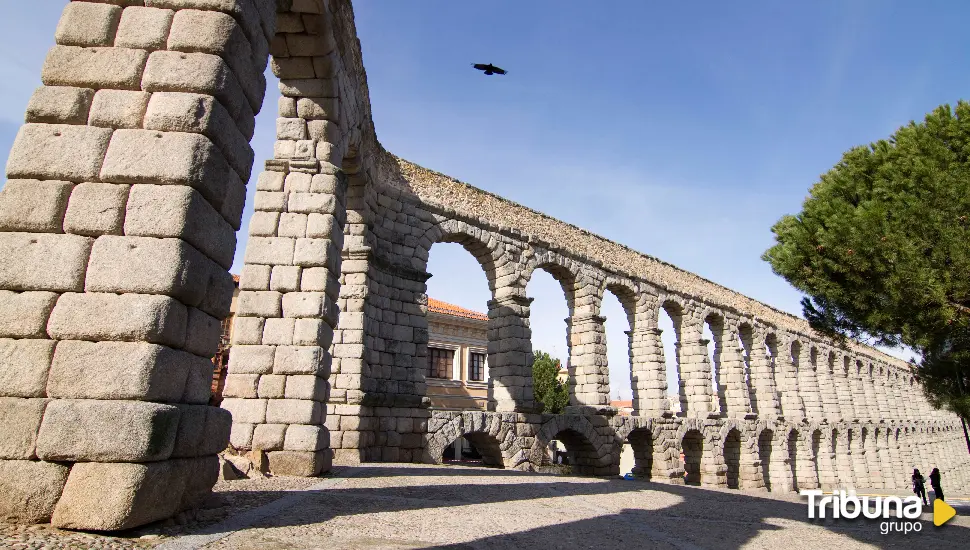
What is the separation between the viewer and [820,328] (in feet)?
38.4

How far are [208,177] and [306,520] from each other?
2.47 metres

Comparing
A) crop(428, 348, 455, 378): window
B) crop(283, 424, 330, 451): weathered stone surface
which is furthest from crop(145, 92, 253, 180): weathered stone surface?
crop(428, 348, 455, 378): window

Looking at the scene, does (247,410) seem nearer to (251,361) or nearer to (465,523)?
(251,361)

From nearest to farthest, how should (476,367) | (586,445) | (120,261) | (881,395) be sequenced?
(120,261)
(586,445)
(476,367)
(881,395)

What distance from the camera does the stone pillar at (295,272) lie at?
6.41 meters

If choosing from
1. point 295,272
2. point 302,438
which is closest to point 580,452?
point 302,438

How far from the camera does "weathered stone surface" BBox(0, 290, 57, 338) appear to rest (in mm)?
3205

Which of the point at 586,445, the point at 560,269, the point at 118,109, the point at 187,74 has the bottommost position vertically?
the point at 586,445

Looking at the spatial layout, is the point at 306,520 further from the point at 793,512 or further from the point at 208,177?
the point at 793,512

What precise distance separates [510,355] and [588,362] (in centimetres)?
298

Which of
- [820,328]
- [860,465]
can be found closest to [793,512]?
[820,328]

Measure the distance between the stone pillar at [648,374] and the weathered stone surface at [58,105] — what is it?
15.6 meters

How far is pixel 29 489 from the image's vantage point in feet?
9.56

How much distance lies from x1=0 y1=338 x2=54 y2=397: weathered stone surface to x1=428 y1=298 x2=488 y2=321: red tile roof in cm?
2248
